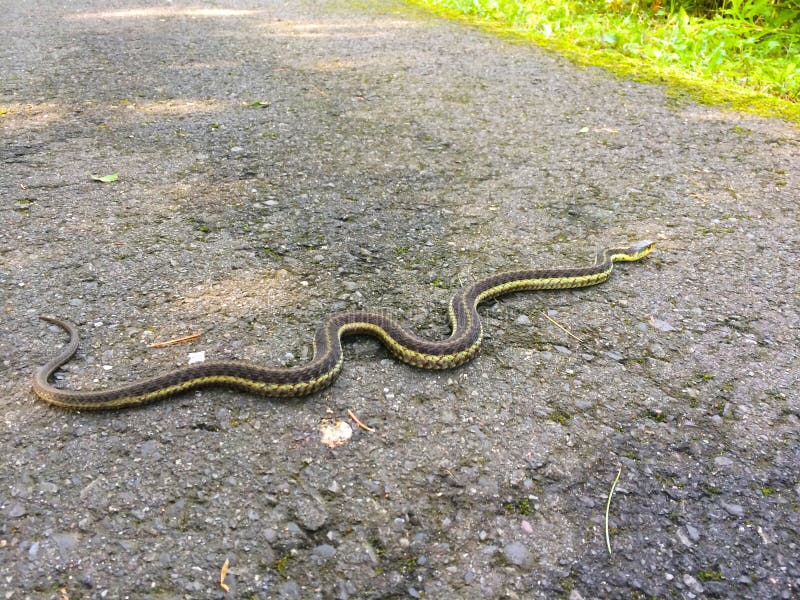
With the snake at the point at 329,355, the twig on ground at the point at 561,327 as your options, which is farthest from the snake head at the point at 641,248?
the twig on ground at the point at 561,327

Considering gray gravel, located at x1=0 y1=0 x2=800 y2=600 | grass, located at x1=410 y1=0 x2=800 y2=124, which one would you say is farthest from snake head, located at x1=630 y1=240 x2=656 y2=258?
grass, located at x1=410 y1=0 x2=800 y2=124

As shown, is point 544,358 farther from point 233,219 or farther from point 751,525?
point 233,219

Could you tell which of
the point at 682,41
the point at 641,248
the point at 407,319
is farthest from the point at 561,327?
the point at 682,41

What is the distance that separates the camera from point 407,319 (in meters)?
2.86

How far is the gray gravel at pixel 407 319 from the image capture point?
180 centimetres

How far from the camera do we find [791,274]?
10.5 ft

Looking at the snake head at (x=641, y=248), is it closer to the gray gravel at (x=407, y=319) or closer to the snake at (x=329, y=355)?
the gray gravel at (x=407, y=319)

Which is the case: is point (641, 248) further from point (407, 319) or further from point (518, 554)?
point (518, 554)

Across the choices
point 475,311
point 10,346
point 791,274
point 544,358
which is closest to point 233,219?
point 10,346

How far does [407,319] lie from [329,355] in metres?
0.53

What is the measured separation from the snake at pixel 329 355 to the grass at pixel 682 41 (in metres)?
3.67

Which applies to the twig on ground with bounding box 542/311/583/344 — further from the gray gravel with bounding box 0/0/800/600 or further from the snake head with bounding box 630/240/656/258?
the snake head with bounding box 630/240/656/258

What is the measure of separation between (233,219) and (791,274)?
330cm

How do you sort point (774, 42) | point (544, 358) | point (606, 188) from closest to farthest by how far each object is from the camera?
point (544, 358) < point (606, 188) < point (774, 42)
